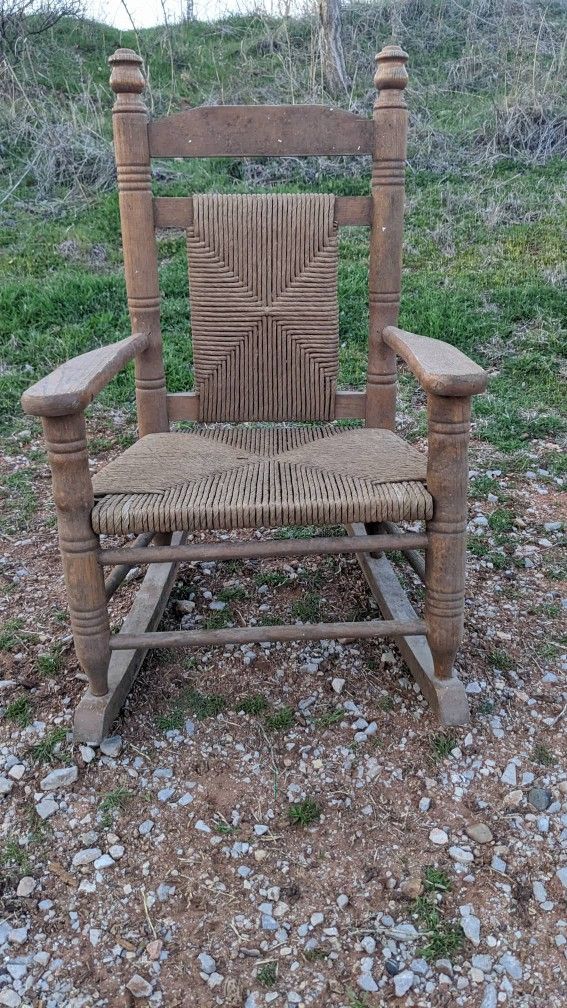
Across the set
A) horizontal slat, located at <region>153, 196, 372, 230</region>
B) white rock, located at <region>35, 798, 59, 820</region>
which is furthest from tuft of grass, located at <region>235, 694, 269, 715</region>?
horizontal slat, located at <region>153, 196, 372, 230</region>

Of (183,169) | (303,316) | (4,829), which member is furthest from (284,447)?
(183,169)

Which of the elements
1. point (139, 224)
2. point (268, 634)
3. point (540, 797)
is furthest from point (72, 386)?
point (540, 797)

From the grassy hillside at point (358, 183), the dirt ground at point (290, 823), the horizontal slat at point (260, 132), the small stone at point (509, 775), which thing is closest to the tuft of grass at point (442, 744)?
the dirt ground at point (290, 823)

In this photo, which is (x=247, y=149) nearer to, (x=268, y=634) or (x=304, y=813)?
(x=268, y=634)

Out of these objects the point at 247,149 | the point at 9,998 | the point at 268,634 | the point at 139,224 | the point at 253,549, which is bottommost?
the point at 9,998

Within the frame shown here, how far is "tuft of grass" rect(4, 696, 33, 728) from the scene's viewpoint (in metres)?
1.85

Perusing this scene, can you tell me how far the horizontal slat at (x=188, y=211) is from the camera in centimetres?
212

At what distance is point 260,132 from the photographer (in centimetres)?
207

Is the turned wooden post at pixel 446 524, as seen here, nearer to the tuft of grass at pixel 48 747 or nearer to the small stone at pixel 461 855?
the small stone at pixel 461 855

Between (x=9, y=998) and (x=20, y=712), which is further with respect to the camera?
(x=20, y=712)

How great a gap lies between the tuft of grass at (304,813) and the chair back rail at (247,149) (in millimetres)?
1132

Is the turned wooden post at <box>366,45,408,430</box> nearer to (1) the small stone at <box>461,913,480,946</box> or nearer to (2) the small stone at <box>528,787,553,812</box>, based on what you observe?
(2) the small stone at <box>528,787,553,812</box>

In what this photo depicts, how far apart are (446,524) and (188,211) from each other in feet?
3.67

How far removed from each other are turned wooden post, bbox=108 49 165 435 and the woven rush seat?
0.24 meters
